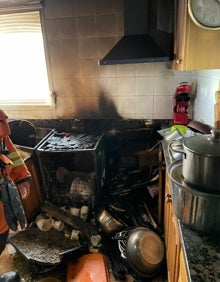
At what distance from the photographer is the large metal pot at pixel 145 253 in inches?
60.4

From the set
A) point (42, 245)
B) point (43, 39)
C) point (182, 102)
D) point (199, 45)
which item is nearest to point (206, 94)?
point (182, 102)

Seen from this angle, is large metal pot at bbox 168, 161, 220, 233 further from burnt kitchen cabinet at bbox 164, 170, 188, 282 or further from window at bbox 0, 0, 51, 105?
window at bbox 0, 0, 51, 105

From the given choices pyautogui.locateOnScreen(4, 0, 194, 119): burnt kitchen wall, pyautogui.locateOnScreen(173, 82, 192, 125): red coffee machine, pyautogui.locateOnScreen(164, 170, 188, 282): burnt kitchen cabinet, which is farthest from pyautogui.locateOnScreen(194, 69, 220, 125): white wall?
pyautogui.locateOnScreen(164, 170, 188, 282): burnt kitchen cabinet

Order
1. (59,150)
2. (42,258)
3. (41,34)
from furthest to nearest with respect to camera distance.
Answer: (41,34)
(59,150)
(42,258)

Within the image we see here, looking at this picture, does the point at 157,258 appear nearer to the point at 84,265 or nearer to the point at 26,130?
the point at 84,265

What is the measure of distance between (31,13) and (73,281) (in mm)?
2410

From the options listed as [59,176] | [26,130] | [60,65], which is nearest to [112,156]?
[59,176]

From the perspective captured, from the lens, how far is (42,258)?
5.65 feet

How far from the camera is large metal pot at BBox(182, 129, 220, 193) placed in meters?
0.76

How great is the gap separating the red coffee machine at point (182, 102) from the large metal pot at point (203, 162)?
52.2 inches

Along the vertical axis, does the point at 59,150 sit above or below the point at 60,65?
below

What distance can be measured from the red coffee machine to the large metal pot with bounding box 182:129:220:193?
52.2 inches

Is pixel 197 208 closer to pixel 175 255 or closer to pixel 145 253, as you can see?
pixel 175 255

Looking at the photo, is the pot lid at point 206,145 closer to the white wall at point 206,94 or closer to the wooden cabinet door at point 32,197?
the white wall at point 206,94
